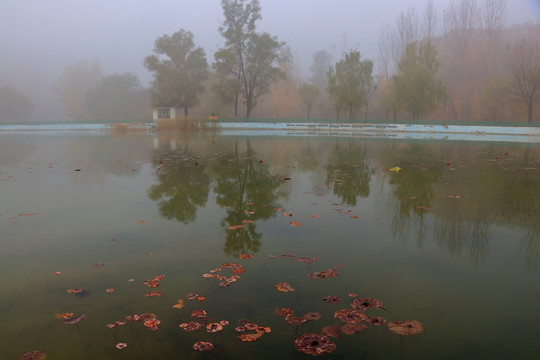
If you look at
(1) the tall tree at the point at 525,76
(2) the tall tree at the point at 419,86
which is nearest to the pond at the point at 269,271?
(2) the tall tree at the point at 419,86

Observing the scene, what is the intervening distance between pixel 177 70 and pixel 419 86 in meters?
28.9

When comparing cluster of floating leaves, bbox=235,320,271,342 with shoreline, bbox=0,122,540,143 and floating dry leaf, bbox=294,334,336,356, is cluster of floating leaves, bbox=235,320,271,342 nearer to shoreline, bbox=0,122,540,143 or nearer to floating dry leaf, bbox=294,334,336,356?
floating dry leaf, bbox=294,334,336,356

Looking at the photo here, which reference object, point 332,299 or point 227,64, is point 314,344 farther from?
point 227,64

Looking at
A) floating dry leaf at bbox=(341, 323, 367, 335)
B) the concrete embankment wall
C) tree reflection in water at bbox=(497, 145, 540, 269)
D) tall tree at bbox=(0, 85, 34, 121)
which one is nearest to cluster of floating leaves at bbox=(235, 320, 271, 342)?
floating dry leaf at bbox=(341, 323, 367, 335)

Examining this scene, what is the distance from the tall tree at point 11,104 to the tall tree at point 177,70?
42442mm

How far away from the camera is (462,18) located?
5462 cm

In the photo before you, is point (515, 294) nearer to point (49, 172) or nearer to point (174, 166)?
point (174, 166)

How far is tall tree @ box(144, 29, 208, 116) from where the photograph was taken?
148 feet

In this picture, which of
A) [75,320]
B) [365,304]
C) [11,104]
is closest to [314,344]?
[365,304]

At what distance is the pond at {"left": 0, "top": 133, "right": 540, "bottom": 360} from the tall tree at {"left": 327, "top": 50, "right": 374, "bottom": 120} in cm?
3435

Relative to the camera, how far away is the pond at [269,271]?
232 cm

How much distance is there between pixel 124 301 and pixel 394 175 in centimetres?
734

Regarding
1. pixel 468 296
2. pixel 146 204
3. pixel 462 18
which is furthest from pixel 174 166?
pixel 462 18

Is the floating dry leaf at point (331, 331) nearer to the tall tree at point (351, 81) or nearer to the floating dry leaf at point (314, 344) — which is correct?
the floating dry leaf at point (314, 344)
